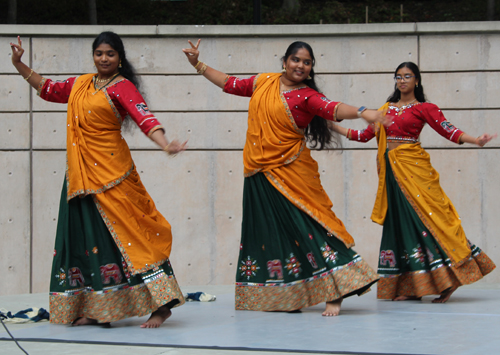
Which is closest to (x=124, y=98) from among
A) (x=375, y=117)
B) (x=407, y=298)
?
(x=375, y=117)

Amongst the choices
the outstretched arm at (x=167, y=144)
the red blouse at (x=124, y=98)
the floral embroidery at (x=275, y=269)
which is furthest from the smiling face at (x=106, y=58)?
the floral embroidery at (x=275, y=269)

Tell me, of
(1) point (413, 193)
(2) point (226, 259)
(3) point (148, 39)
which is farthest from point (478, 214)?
(3) point (148, 39)

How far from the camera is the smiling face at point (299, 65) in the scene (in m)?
4.45

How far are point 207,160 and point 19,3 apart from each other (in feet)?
16.5

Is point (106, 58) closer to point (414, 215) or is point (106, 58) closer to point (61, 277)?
point (61, 277)

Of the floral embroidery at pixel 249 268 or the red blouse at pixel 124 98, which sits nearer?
the red blouse at pixel 124 98

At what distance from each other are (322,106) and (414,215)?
135 centimetres

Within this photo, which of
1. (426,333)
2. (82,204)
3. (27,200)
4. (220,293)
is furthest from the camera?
(27,200)

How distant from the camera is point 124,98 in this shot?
13.0 feet

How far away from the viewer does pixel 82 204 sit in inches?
158

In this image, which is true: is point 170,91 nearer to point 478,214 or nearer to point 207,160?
point 207,160

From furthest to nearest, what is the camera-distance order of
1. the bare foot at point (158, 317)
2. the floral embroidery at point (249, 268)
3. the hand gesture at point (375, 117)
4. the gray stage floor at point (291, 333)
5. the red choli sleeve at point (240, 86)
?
the red choli sleeve at point (240, 86) → the floral embroidery at point (249, 268) → the bare foot at point (158, 317) → the hand gesture at point (375, 117) → the gray stage floor at point (291, 333)

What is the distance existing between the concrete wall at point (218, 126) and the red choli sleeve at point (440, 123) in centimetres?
185

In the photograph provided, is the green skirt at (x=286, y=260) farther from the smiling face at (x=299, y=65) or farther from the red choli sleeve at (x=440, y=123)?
the red choli sleeve at (x=440, y=123)
